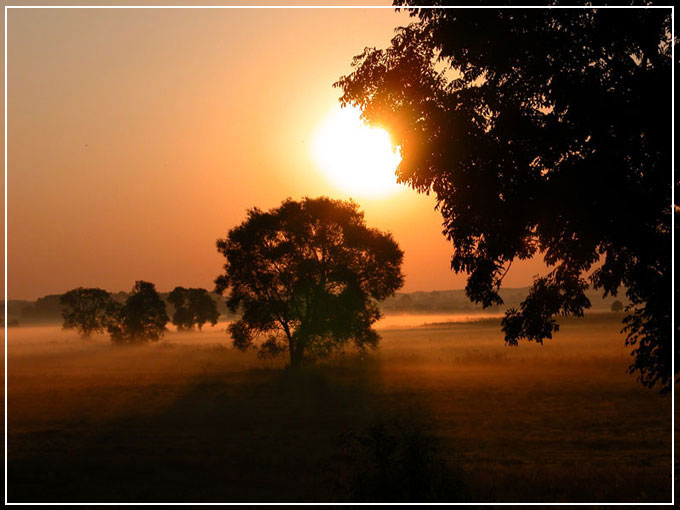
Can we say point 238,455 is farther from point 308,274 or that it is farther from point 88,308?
point 88,308

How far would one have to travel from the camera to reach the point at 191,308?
96.5 meters

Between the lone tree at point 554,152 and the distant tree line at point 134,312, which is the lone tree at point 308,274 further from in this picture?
the distant tree line at point 134,312

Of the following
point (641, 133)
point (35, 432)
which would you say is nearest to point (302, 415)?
point (35, 432)

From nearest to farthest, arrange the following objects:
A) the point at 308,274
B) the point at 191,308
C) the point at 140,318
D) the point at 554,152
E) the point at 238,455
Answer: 1. the point at 554,152
2. the point at 238,455
3. the point at 308,274
4. the point at 140,318
5. the point at 191,308

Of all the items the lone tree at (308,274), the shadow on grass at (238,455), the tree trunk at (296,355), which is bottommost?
the shadow on grass at (238,455)

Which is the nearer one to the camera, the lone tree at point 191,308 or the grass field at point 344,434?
the grass field at point 344,434

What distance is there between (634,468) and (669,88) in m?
10.0

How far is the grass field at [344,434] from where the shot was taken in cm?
1547

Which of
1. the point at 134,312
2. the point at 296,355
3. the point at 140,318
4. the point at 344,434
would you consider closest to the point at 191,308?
the point at 134,312

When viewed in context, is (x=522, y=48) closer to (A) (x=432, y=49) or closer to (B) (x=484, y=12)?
(B) (x=484, y=12)

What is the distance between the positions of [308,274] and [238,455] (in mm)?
21656

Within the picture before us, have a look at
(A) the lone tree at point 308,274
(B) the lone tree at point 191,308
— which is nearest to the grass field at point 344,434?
(A) the lone tree at point 308,274

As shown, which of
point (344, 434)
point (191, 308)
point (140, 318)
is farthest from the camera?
point (191, 308)

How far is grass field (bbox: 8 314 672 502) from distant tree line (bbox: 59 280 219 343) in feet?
91.2
